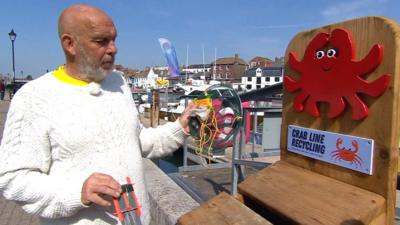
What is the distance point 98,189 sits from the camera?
1.52 m

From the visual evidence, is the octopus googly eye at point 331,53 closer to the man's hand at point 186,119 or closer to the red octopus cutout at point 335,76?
the red octopus cutout at point 335,76

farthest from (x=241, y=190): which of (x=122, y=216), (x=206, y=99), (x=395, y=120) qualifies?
(x=395, y=120)

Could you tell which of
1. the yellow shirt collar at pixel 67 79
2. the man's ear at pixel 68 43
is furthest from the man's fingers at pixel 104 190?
the man's ear at pixel 68 43

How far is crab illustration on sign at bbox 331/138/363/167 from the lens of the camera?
1668 millimetres

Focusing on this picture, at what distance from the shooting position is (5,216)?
185 inches

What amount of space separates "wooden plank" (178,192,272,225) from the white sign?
1.47 feet

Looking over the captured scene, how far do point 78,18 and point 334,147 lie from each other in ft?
4.44

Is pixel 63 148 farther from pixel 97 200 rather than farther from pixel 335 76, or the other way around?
pixel 335 76

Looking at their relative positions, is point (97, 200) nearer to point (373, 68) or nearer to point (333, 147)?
point (333, 147)

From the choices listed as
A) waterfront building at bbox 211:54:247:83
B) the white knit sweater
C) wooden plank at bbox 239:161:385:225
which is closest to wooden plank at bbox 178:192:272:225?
wooden plank at bbox 239:161:385:225

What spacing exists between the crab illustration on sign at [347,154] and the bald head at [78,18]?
1251 mm

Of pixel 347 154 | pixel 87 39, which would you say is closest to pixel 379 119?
pixel 347 154

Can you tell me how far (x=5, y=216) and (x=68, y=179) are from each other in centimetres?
372

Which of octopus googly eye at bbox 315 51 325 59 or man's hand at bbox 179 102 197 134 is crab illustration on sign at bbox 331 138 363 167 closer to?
octopus googly eye at bbox 315 51 325 59
